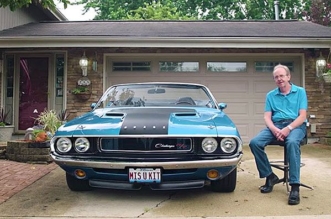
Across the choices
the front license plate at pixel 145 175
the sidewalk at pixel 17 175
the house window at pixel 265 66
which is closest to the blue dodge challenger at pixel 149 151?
the front license plate at pixel 145 175

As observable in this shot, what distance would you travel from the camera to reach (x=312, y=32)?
27.4ft

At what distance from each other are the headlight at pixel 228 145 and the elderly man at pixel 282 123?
0.61 m

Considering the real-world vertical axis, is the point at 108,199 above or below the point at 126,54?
below

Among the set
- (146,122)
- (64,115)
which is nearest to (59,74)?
(64,115)

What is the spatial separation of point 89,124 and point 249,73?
5.91m

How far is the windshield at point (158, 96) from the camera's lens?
438 centimetres

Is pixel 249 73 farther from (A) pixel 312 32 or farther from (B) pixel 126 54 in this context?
(B) pixel 126 54

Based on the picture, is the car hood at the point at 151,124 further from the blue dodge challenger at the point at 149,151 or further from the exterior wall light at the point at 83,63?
the exterior wall light at the point at 83,63

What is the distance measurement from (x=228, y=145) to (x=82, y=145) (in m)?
1.41

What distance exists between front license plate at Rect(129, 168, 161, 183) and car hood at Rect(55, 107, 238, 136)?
13.5 inches

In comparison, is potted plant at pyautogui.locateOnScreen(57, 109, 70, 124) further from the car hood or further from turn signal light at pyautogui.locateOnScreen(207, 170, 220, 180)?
turn signal light at pyautogui.locateOnScreen(207, 170, 220, 180)

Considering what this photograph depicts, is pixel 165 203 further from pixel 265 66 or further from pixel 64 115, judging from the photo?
pixel 265 66

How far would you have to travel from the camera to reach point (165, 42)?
7633 millimetres

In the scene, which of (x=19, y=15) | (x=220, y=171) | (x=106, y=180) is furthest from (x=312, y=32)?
(x=19, y=15)
